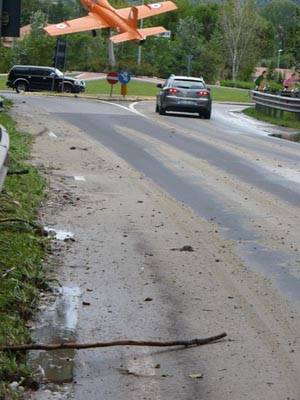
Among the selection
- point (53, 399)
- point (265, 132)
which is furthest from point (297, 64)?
point (53, 399)

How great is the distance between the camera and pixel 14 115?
24.1m

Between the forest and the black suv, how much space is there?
703 inches

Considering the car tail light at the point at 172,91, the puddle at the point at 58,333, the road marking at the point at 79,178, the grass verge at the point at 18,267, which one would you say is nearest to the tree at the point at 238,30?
the car tail light at the point at 172,91

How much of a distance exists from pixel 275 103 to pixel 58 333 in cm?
2756

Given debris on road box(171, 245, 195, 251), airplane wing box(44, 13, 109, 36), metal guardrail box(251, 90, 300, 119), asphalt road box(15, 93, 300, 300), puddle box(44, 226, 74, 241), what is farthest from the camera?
airplane wing box(44, 13, 109, 36)

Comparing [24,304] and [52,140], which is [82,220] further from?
[52,140]

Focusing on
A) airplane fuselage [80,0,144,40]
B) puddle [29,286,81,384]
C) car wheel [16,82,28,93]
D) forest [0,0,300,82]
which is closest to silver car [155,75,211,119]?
car wheel [16,82,28,93]

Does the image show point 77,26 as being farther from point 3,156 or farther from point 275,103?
point 3,156

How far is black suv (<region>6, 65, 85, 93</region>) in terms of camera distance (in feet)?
162

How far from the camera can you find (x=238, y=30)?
293ft

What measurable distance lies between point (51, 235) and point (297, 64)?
2848 centimetres

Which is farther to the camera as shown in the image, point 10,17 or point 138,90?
point 138,90

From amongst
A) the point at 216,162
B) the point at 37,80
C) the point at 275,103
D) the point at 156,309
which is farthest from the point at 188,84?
the point at 156,309

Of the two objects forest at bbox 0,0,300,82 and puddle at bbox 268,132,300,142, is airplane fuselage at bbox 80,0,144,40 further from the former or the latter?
puddle at bbox 268,132,300,142
